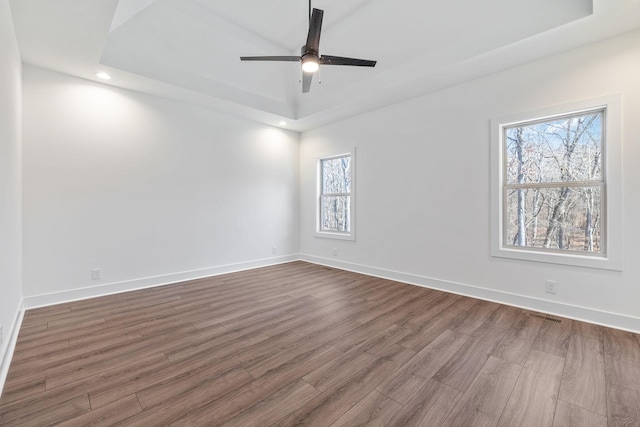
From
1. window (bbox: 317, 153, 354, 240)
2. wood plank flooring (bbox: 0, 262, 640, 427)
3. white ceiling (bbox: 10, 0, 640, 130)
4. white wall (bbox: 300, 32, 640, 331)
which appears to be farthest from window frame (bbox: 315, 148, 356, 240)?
wood plank flooring (bbox: 0, 262, 640, 427)

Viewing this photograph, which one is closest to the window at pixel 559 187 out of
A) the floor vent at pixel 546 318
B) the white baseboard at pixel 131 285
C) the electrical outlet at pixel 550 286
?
the electrical outlet at pixel 550 286

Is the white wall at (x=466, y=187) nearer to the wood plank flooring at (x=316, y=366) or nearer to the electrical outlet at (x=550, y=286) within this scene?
the electrical outlet at (x=550, y=286)

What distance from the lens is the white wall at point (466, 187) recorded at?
2.61 meters

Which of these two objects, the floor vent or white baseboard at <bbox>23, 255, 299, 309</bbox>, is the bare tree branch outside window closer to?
white baseboard at <bbox>23, 255, 299, 309</bbox>

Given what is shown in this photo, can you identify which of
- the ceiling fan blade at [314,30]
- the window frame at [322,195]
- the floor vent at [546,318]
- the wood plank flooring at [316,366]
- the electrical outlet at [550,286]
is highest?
the ceiling fan blade at [314,30]

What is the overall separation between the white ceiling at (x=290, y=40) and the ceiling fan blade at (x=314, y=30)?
50.5 inches

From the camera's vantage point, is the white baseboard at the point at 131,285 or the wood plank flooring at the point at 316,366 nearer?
the wood plank flooring at the point at 316,366

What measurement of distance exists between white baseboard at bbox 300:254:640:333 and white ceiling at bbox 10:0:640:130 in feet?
8.80

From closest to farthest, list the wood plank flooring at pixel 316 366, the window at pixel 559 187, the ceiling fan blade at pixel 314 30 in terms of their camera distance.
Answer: the wood plank flooring at pixel 316 366
the ceiling fan blade at pixel 314 30
the window at pixel 559 187

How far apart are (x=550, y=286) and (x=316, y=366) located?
275cm

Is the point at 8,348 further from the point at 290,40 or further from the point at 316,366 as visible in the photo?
the point at 290,40

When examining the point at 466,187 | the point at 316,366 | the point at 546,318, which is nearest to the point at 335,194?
the point at 466,187

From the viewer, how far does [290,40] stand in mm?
3924

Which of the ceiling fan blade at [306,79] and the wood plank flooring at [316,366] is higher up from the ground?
the ceiling fan blade at [306,79]
